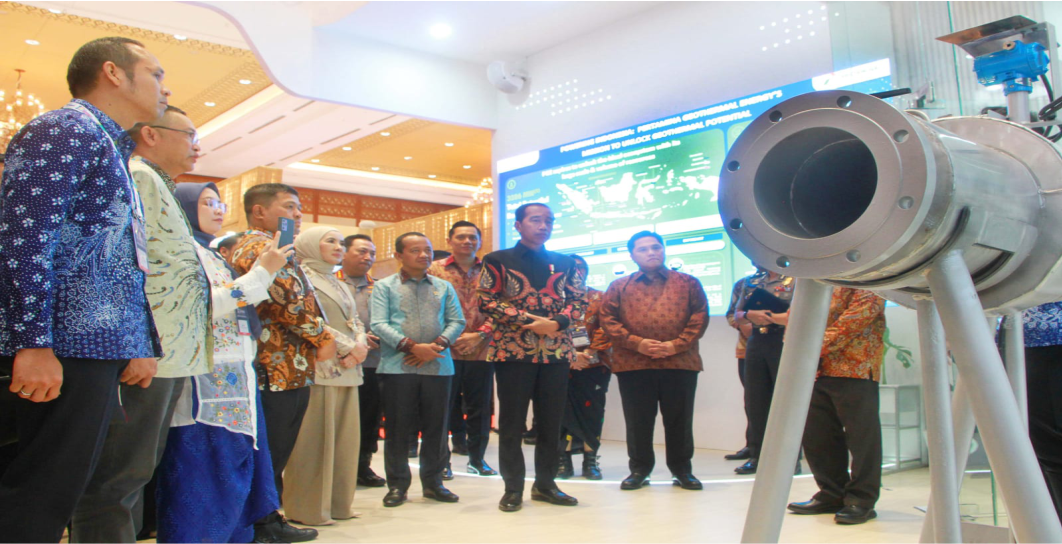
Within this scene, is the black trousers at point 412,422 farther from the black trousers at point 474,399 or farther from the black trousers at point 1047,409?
the black trousers at point 1047,409

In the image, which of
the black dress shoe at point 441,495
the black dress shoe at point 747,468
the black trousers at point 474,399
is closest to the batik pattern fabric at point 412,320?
the black dress shoe at point 441,495

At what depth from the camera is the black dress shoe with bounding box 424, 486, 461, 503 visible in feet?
11.8

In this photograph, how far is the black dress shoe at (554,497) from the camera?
11.3 ft

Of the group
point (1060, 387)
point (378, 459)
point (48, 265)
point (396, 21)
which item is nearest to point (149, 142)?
point (48, 265)

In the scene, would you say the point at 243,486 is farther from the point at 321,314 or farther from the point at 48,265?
the point at 48,265

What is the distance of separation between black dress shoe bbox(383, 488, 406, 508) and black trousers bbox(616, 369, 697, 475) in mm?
1190

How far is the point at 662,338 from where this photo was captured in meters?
4.02

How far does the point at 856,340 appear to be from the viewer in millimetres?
3105

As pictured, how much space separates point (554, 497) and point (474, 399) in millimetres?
1436

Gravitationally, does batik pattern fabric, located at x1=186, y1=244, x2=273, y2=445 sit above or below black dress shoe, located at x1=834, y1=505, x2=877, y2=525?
above

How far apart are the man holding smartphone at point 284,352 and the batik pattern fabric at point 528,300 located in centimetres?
89

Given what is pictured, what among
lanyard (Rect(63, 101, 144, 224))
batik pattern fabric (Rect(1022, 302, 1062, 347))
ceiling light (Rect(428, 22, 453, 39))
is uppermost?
ceiling light (Rect(428, 22, 453, 39))

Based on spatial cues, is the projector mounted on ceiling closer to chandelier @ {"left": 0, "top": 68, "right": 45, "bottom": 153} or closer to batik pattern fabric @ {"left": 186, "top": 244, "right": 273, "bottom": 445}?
chandelier @ {"left": 0, "top": 68, "right": 45, "bottom": 153}

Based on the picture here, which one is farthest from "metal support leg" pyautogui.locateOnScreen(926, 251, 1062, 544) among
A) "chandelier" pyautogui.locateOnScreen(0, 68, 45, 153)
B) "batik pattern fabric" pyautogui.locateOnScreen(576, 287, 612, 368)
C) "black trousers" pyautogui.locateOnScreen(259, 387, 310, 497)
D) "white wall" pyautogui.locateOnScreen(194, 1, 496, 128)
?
"chandelier" pyautogui.locateOnScreen(0, 68, 45, 153)
